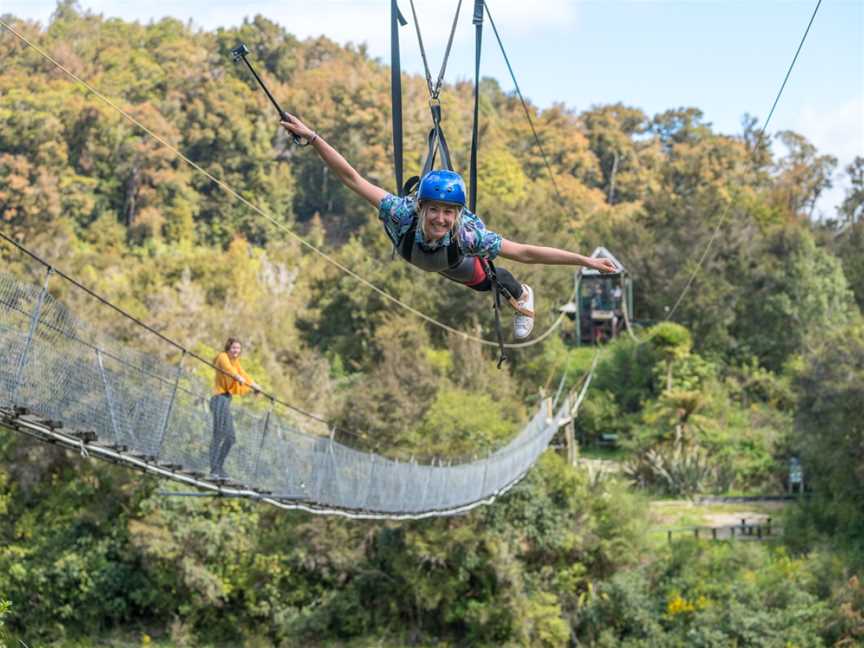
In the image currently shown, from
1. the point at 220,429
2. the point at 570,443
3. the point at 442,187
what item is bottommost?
the point at 570,443

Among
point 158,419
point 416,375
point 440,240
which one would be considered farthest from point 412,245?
point 416,375

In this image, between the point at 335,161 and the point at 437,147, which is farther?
the point at 437,147

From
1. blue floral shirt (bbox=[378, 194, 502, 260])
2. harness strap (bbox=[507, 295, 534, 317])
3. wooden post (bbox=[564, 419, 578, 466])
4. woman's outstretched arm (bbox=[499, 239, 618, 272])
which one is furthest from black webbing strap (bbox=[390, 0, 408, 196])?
wooden post (bbox=[564, 419, 578, 466])

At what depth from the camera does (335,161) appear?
4531 mm

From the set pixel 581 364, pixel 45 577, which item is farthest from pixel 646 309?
pixel 45 577

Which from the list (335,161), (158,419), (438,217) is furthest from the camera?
(158,419)

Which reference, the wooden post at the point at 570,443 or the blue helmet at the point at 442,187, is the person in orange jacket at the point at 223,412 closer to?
the blue helmet at the point at 442,187

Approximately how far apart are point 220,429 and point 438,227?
11.0ft

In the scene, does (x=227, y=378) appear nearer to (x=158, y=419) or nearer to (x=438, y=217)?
(x=158, y=419)

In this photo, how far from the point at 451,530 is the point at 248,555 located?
3.40m

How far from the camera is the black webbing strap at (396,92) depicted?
15.5ft

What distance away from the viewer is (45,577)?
63.1 feet

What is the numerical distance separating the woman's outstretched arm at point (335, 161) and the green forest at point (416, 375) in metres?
2.89

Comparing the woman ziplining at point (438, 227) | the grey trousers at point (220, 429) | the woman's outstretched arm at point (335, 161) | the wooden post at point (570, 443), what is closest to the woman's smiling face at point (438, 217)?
the woman ziplining at point (438, 227)
